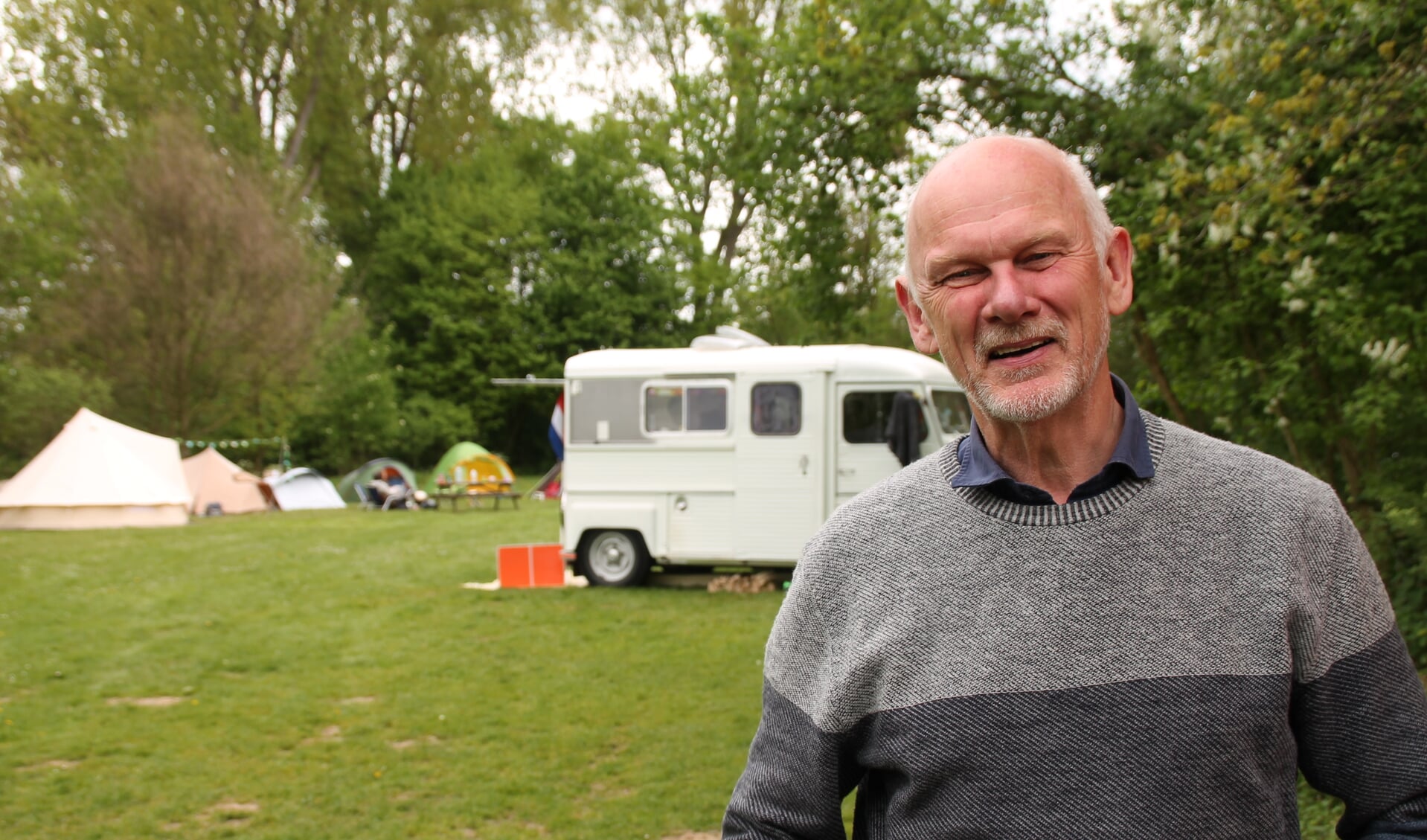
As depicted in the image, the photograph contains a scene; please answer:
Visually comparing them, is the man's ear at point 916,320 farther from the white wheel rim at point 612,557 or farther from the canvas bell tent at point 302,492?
the canvas bell tent at point 302,492

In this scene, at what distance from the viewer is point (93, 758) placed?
683cm

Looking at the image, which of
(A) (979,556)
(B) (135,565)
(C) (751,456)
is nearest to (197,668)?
(C) (751,456)

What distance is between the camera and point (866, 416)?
12.4 metres

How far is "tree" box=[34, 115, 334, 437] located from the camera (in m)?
27.2

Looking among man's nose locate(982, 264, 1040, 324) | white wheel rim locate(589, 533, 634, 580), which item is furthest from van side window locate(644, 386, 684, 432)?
man's nose locate(982, 264, 1040, 324)

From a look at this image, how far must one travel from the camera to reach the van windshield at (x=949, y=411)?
12.3 meters

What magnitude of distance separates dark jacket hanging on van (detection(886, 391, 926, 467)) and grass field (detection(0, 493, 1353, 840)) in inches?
78.6

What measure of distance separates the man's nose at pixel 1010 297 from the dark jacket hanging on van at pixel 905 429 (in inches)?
409

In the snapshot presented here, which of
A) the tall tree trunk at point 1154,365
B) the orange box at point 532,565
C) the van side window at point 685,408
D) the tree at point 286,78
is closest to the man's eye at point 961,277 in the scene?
the tall tree trunk at point 1154,365

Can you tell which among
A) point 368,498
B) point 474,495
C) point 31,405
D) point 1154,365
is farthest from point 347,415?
point 1154,365

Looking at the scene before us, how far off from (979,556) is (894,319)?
1014 inches

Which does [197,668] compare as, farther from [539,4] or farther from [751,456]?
[539,4]

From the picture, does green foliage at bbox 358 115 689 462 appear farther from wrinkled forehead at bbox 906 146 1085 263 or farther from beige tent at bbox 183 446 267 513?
wrinkled forehead at bbox 906 146 1085 263

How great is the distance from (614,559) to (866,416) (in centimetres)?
321
